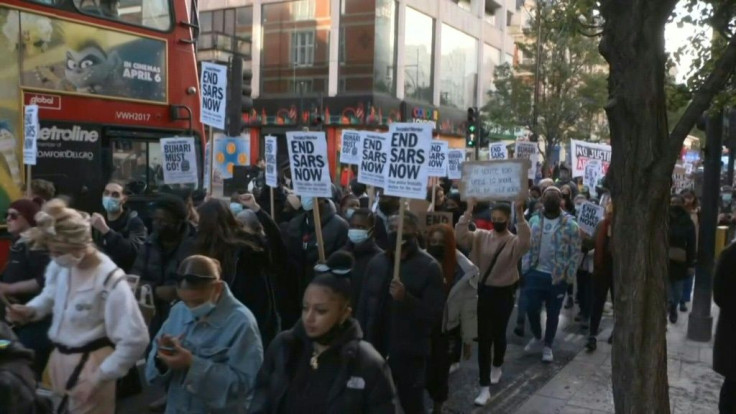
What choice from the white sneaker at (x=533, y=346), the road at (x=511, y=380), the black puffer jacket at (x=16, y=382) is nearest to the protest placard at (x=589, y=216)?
the road at (x=511, y=380)

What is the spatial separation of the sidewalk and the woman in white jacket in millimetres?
3624

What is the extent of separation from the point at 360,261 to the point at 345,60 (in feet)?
87.5

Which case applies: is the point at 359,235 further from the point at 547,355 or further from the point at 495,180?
the point at 547,355

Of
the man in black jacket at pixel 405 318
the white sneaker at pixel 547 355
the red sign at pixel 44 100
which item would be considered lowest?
the white sneaker at pixel 547 355

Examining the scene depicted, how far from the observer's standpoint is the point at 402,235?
16.5ft

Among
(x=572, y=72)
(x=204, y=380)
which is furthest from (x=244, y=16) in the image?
(x=204, y=380)

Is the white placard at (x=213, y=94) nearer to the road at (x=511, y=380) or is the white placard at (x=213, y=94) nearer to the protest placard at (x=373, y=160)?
the protest placard at (x=373, y=160)

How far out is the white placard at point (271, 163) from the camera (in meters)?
8.18

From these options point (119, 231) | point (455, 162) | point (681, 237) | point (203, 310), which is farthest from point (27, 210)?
point (455, 162)

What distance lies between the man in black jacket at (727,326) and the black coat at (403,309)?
72.8 inches

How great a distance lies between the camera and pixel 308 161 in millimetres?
6531

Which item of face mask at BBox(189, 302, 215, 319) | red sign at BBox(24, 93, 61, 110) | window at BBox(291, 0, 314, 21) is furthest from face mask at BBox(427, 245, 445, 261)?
window at BBox(291, 0, 314, 21)

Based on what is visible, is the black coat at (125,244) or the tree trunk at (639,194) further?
the black coat at (125,244)

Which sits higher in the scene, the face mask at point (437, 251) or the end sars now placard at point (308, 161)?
the end sars now placard at point (308, 161)
